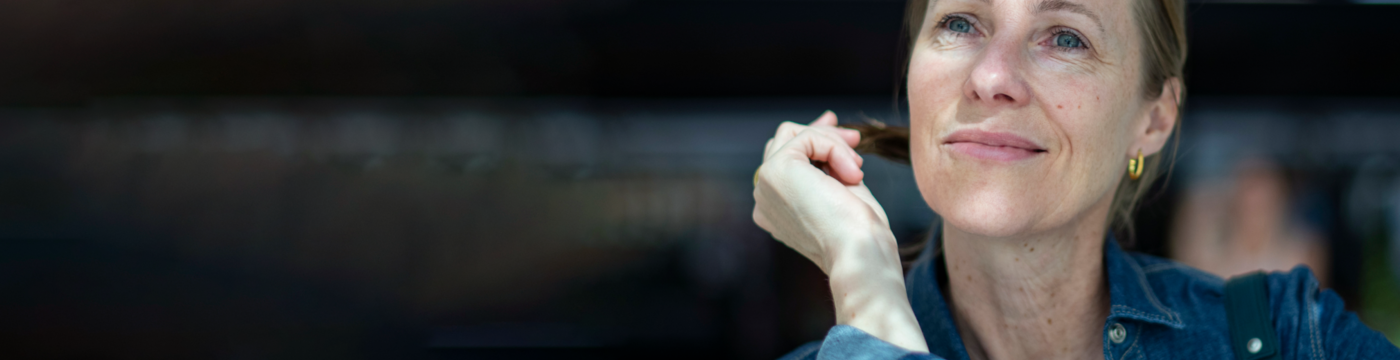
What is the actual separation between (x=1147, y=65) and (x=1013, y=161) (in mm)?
349

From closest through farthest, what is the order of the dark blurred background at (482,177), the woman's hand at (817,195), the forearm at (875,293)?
the forearm at (875,293), the woman's hand at (817,195), the dark blurred background at (482,177)

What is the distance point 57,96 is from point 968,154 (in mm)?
5044

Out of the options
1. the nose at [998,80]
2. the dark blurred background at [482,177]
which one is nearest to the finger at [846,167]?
the nose at [998,80]

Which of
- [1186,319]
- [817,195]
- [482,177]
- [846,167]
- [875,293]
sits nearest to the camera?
[875,293]

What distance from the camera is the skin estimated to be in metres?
1.16

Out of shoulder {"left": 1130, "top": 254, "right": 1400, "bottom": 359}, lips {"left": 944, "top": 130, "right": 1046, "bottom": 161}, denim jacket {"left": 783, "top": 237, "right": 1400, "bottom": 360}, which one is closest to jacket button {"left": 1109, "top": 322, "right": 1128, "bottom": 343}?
denim jacket {"left": 783, "top": 237, "right": 1400, "bottom": 360}

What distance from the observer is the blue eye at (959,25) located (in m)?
1.25

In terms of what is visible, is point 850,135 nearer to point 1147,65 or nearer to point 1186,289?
point 1147,65

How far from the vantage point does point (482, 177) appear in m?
4.31

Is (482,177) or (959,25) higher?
(959,25)

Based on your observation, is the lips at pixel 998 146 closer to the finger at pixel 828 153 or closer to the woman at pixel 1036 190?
the woman at pixel 1036 190

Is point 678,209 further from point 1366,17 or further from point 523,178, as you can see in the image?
point 1366,17

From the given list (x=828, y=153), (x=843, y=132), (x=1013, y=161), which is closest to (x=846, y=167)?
(x=828, y=153)

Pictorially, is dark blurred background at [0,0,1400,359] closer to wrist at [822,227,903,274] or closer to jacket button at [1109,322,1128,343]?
jacket button at [1109,322,1128,343]
